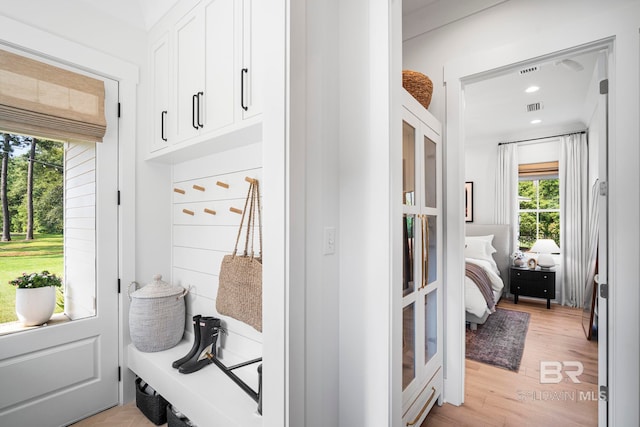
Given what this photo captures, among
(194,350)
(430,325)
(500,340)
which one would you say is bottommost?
(500,340)

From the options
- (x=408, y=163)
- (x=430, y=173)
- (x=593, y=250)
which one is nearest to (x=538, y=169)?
(x=593, y=250)

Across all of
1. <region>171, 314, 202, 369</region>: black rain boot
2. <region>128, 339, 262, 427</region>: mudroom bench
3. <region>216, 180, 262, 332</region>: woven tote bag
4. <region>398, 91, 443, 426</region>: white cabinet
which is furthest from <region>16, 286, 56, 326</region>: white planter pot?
<region>398, 91, 443, 426</region>: white cabinet

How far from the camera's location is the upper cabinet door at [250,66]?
142 cm

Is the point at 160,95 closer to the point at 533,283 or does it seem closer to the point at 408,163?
the point at 408,163

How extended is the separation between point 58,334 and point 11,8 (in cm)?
181

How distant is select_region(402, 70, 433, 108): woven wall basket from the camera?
1.82 metres

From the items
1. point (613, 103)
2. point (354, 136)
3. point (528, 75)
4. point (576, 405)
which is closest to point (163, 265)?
point (354, 136)

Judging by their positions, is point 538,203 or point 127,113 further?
point 538,203

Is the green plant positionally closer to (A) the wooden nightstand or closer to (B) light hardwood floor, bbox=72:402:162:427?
(B) light hardwood floor, bbox=72:402:162:427

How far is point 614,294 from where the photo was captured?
1503mm

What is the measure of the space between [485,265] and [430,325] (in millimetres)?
2666

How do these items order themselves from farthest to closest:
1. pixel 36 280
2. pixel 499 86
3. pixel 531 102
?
pixel 531 102
pixel 499 86
pixel 36 280

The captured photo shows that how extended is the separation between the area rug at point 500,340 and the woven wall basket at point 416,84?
2.34 metres

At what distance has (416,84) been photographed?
183 cm
